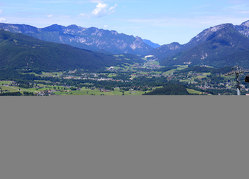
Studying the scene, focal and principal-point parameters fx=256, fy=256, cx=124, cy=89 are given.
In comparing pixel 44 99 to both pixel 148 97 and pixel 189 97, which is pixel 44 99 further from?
pixel 189 97

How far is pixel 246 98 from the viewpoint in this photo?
10648 mm

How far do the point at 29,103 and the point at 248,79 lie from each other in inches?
415

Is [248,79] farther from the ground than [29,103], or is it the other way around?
[248,79]

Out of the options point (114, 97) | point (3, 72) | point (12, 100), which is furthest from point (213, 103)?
point (3, 72)

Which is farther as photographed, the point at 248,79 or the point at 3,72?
the point at 3,72

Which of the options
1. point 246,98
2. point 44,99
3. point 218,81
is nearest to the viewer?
point 246,98

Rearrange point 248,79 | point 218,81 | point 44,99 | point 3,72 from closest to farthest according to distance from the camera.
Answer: point 44,99
point 248,79
point 218,81
point 3,72

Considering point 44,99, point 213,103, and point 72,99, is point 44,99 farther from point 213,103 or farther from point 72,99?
point 213,103

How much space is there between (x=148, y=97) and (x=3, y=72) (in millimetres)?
193226

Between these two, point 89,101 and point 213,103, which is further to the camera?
point 89,101

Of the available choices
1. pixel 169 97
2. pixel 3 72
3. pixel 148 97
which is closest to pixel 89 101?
pixel 148 97

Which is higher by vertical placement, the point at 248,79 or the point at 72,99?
the point at 248,79

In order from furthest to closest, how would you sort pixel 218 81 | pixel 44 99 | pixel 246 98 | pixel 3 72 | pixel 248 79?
1. pixel 3 72
2. pixel 218 81
3. pixel 248 79
4. pixel 44 99
5. pixel 246 98

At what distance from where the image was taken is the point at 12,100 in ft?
36.7
